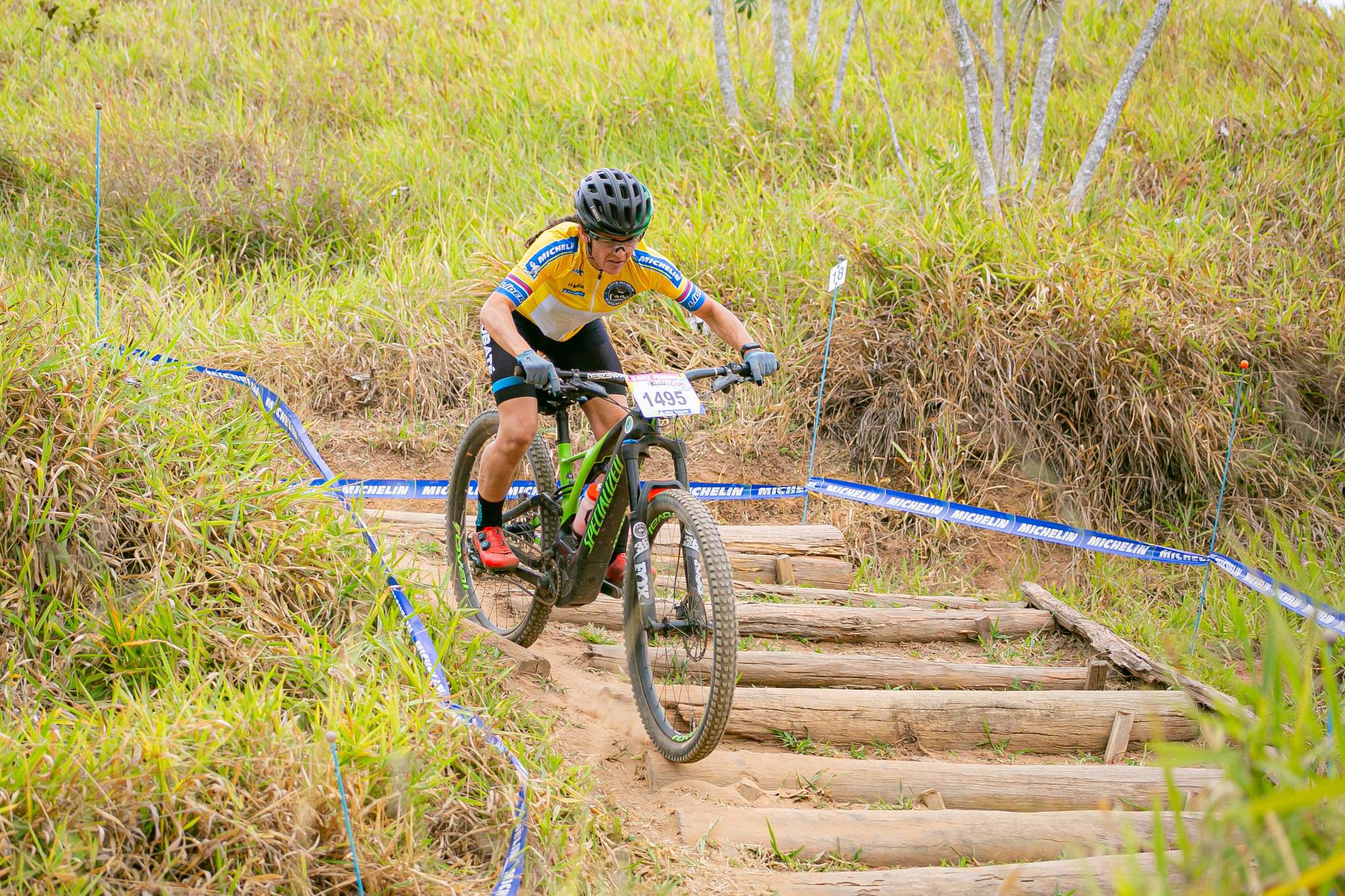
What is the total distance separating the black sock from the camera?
190 inches

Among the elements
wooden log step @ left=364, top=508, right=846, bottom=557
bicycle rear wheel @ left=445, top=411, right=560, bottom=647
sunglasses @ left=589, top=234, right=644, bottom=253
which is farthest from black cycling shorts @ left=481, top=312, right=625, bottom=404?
wooden log step @ left=364, top=508, right=846, bottom=557

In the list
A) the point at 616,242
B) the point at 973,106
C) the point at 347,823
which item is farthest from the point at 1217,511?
the point at 347,823

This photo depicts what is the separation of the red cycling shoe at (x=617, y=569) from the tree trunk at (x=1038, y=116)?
5239 millimetres

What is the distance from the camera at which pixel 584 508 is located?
4461 mm

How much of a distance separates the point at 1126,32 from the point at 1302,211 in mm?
3536

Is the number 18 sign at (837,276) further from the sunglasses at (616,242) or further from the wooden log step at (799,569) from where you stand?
the sunglasses at (616,242)

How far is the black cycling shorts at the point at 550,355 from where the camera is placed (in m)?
4.50

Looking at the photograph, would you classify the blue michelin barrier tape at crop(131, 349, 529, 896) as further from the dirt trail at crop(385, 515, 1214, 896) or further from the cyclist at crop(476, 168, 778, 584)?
the cyclist at crop(476, 168, 778, 584)

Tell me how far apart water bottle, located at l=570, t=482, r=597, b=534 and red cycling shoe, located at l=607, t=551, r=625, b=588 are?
183mm

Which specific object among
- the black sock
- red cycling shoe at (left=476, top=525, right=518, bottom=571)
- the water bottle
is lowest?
red cycling shoe at (left=476, top=525, right=518, bottom=571)

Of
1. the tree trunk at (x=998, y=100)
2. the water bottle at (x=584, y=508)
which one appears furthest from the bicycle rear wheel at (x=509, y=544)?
the tree trunk at (x=998, y=100)

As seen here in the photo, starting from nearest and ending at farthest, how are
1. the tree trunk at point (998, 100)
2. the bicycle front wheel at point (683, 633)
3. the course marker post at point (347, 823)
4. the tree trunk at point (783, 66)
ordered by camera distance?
the course marker post at point (347, 823) < the bicycle front wheel at point (683, 633) < the tree trunk at point (998, 100) < the tree trunk at point (783, 66)

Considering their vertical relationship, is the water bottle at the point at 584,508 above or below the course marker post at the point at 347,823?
above

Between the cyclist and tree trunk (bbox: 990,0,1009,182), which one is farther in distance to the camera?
tree trunk (bbox: 990,0,1009,182)
